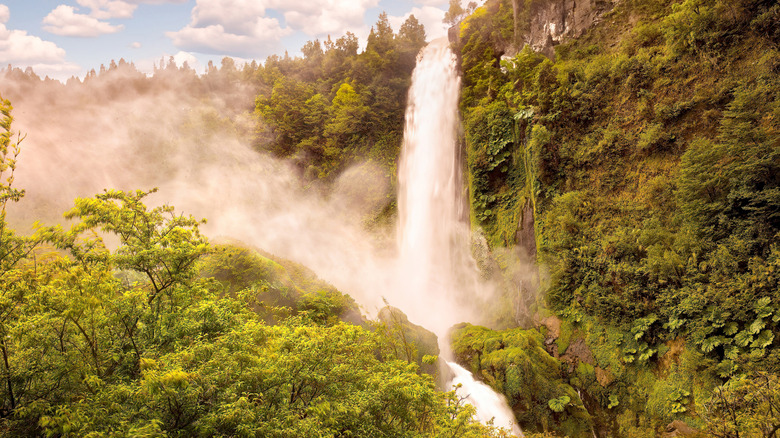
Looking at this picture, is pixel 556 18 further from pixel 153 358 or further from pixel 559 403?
pixel 153 358

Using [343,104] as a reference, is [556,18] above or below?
above

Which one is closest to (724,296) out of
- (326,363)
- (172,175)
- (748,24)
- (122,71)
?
(748,24)

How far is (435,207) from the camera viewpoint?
24562 millimetres

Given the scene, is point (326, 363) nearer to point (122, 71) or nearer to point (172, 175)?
point (172, 175)

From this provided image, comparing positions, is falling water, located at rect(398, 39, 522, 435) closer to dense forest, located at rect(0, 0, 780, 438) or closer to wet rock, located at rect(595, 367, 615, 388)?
dense forest, located at rect(0, 0, 780, 438)

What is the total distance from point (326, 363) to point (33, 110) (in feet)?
119

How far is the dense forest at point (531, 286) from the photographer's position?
16.9 ft

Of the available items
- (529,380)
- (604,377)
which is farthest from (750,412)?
(529,380)

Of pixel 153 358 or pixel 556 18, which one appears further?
pixel 556 18

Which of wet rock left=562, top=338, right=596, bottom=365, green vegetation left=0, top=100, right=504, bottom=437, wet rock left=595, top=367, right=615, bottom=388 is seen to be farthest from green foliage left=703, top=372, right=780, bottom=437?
wet rock left=562, top=338, right=596, bottom=365

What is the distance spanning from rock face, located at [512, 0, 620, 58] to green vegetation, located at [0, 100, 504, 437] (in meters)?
18.5

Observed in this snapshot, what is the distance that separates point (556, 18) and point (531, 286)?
44.4ft

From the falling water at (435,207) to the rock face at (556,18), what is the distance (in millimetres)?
5922

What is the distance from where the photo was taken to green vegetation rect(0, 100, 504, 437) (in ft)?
15.5
